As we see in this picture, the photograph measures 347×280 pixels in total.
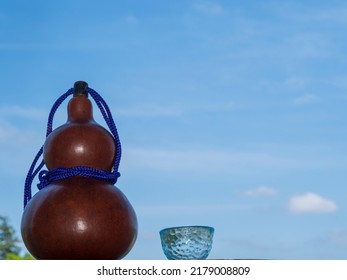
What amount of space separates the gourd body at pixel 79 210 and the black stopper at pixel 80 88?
12cm

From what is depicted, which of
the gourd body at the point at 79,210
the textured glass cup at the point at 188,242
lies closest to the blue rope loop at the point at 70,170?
the gourd body at the point at 79,210

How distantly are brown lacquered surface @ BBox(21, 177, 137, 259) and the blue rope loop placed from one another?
26 mm

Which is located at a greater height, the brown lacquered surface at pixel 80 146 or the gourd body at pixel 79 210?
the brown lacquered surface at pixel 80 146

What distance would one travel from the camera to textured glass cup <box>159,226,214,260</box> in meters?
1.74

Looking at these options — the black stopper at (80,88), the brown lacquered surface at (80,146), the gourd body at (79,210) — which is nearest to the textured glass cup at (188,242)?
the gourd body at (79,210)

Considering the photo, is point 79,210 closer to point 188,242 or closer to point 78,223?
point 78,223

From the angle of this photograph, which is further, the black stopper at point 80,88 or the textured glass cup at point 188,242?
the black stopper at point 80,88

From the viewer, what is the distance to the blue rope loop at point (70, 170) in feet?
5.71

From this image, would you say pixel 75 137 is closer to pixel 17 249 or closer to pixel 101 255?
pixel 101 255

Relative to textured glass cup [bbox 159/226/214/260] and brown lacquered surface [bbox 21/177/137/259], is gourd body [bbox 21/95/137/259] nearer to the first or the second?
brown lacquered surface [bbox 21/177/137/259]

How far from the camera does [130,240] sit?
1741 mm

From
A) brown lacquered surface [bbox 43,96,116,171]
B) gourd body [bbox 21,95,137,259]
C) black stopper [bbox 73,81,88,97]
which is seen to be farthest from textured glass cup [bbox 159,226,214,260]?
black stopper [bbox 73,81,88,97]

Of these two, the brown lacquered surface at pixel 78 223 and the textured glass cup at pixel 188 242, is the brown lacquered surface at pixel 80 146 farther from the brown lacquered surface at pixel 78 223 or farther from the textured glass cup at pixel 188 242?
the textured glass cup at pixel 188 242
